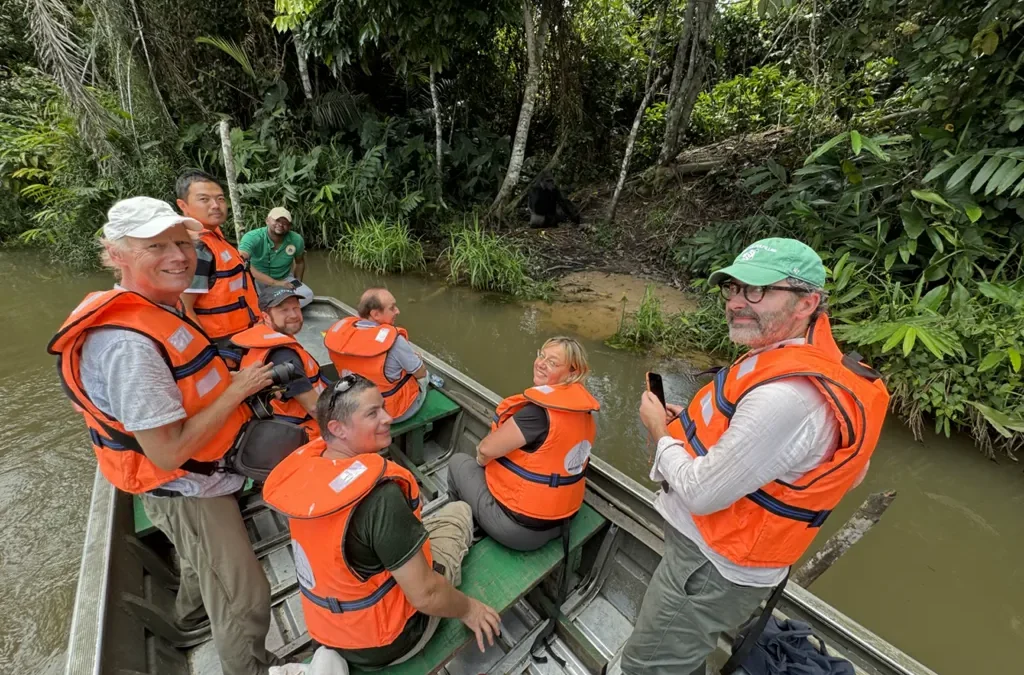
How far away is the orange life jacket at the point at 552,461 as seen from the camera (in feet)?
5.74

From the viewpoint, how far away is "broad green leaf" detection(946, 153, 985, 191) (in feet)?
11.7

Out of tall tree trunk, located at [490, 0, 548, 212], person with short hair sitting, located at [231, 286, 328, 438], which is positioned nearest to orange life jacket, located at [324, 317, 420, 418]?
person with short hair sitting, located at [231, 286, 328, 438]

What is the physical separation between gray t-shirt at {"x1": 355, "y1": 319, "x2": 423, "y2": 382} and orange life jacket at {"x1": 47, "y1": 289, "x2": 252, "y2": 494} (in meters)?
1.08

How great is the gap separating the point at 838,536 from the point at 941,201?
11.5ft

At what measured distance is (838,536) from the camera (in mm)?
1977

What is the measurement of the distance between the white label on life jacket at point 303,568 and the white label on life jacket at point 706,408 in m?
1.25

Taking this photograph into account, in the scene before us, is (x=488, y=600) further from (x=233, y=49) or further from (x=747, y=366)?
(x=233, y=49)

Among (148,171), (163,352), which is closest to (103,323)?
(163,352)

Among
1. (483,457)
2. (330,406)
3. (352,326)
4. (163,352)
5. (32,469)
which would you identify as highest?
(163,352)

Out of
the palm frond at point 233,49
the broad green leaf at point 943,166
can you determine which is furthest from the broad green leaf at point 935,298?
the palm frond at point 233,49

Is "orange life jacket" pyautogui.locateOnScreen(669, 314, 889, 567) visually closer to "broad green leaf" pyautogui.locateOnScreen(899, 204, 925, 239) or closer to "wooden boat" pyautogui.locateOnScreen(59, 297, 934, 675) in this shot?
"wooden boat" pyautogui.locateOnScreen(59, 297, 934, 675)

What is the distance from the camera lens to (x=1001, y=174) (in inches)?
135

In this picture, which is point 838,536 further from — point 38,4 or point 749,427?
point 38,4

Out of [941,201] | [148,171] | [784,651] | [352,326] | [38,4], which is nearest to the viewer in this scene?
[784,651]
